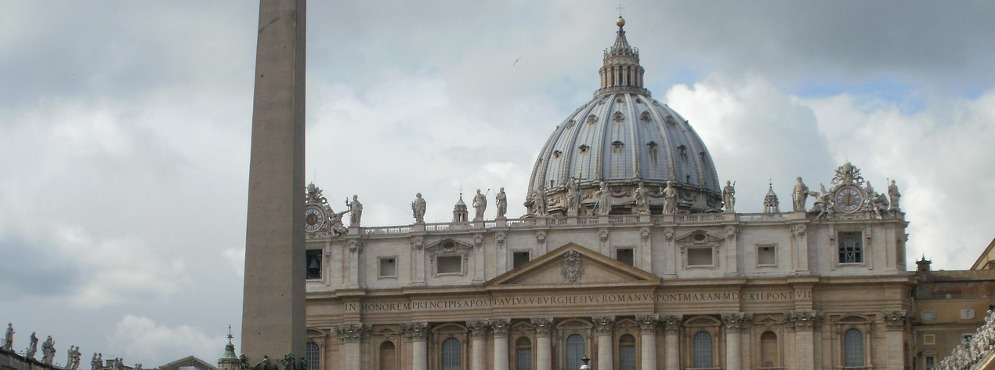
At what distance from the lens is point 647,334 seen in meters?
85.1

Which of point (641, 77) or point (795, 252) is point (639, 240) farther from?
point (641, 77)

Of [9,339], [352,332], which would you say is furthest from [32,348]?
[352,332]

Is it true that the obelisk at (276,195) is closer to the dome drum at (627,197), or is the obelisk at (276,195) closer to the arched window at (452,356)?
the arched window at (452,356)

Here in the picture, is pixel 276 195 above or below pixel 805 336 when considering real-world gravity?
below

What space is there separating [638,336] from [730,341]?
436 cm

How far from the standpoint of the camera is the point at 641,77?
440 feet

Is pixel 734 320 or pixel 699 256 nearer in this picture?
pixel 734 320

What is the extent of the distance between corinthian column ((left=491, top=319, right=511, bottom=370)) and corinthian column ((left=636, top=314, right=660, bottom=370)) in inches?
250

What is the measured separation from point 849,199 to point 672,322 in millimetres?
10193

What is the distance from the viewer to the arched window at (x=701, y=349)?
85250mm

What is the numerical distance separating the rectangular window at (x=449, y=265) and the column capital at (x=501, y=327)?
3.19 meters

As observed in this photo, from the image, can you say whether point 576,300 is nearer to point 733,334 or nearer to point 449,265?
point 449,265

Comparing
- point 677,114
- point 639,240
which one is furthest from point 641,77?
point 639,240

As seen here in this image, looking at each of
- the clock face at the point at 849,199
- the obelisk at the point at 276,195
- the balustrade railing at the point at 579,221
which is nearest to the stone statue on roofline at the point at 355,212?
the balustrade railing at the point at 579,221
